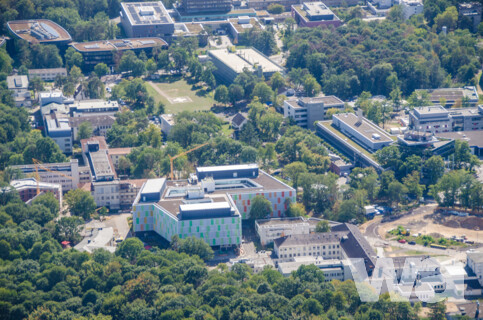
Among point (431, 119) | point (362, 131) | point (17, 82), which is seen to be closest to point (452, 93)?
point (431, 119)

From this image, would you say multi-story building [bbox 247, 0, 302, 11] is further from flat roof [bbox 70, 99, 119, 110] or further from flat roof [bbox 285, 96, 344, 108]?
flat roof [bbox 70, 99, 119, 110]

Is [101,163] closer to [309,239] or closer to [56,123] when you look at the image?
[56,123]

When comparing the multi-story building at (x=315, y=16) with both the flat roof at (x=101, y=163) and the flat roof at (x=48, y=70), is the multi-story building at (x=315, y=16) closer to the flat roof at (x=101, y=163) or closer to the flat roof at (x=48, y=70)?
the flat roof at (x=48, y=70)

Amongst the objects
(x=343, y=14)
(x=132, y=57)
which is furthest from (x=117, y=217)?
(x=343, y=14)

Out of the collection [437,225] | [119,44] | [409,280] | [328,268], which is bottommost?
[437,225]

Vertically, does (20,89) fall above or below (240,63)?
below

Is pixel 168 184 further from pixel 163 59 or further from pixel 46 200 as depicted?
pixel 163 59

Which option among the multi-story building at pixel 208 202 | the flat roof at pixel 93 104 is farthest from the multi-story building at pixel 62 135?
the multi-story building at pixel 208 202
